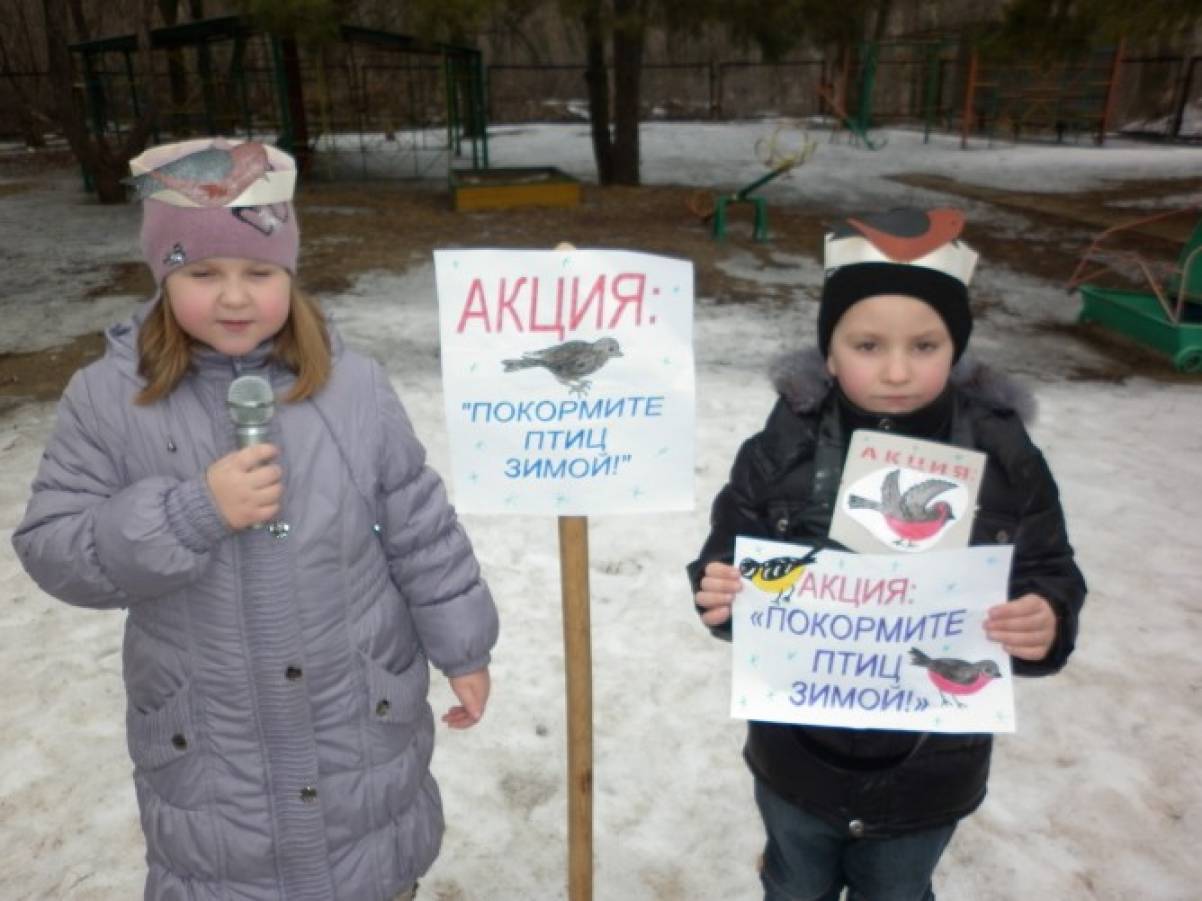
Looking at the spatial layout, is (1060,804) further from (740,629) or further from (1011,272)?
(1011,272)

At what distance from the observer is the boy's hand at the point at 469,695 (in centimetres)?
177

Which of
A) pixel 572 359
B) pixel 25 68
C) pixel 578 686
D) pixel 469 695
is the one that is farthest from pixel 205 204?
pixel 25 68

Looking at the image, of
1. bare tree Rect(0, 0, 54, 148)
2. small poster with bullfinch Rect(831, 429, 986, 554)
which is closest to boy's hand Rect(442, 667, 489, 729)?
small poster with bullfinch Rect(831, 429, 986, 554)

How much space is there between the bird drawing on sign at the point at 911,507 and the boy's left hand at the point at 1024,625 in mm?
172

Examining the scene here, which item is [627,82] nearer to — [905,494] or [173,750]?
[905,494]

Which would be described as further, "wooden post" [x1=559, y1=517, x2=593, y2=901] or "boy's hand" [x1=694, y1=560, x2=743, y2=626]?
"wooden post" [x1=559, y1=517, x2=593, y2=901]

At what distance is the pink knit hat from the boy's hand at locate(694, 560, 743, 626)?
860mm

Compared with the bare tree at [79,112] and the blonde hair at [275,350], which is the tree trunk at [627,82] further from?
the blonde hair at [275,350]

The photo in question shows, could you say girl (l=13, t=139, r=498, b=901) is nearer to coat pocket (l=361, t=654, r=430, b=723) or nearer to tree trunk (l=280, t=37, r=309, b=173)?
coat pocket (l=361, t=654, r=430, b=723)

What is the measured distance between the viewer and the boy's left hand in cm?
154

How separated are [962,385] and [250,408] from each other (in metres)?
1.16

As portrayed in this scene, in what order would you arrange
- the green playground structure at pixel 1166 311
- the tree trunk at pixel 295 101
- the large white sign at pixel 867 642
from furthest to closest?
the tree trunk at pixel 295 101, the green playground structure at pixel 1166 311, the large white sign at pixel 867 642

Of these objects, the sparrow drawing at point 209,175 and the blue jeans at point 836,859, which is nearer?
the sparrow drawing at point 209,175

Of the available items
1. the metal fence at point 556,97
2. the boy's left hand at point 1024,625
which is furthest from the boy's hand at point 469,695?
the metal fence at point 556,97
